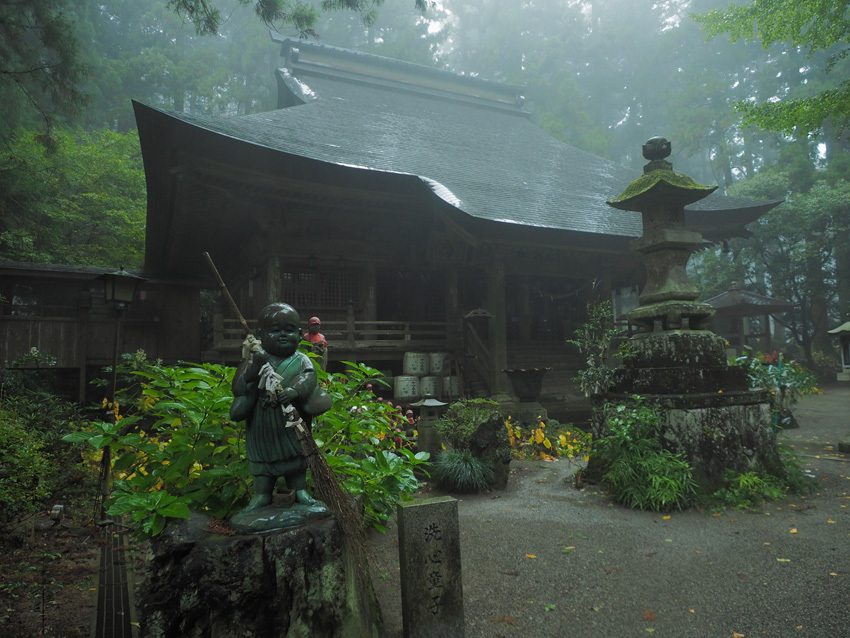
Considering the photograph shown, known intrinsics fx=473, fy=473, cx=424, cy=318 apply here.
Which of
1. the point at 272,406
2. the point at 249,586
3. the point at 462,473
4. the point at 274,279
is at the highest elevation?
the point at 274,279

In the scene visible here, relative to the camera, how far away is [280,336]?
2326 mm

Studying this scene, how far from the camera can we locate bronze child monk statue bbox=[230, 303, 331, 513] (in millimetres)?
2240

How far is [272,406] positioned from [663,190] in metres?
5.20

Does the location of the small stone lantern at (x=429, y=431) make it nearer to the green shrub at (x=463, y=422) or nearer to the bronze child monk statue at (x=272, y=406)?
the green shrub at (x=463, y=422)

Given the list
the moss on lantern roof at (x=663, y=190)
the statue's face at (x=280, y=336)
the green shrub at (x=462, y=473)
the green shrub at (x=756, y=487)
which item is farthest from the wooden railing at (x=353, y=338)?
the statue's face at (x=280, y=336)

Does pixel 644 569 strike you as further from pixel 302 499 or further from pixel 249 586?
pixel 249 586

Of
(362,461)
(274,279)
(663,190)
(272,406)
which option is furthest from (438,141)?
(272,406)

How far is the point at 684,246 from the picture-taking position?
5.75 metres

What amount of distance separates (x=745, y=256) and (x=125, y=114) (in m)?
30.0

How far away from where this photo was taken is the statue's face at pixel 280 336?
2322 mm

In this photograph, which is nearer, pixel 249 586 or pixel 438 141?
pixel 249 586

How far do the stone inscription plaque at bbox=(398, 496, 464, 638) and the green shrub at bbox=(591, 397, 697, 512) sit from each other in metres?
2.78

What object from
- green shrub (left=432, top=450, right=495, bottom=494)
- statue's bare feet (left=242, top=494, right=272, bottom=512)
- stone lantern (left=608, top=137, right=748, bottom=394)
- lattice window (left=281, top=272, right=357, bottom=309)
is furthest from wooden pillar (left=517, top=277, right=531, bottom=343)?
statue's bare feet (left=242, top=494, right=272, bottom=512)

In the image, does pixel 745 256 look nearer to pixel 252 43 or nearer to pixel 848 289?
pixel 848 289
